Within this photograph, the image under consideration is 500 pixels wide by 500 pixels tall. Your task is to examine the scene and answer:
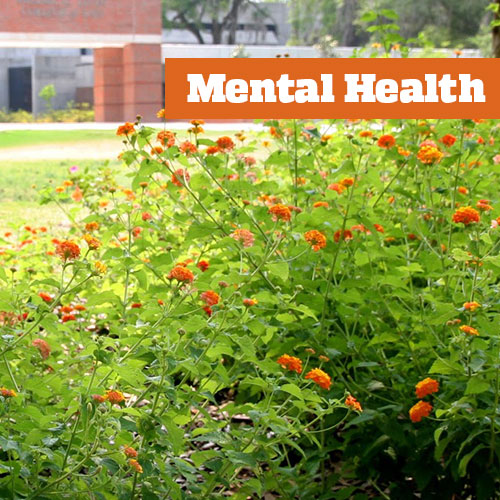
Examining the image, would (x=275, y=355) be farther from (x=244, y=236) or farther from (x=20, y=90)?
(x=20, y=90)

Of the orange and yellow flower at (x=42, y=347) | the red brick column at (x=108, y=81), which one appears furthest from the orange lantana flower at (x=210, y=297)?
the red brick column at (x=108, y=81)

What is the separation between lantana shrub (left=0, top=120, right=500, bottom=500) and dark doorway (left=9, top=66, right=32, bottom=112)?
41.0ft

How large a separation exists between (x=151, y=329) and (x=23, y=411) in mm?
198

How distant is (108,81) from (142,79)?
0.55m

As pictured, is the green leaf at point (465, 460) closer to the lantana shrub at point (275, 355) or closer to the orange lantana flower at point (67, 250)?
the lantana shrub at point (275, 355)

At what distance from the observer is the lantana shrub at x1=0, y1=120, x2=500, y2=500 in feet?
3.47

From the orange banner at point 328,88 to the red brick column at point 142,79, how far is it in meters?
8.77

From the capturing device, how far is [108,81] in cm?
1195

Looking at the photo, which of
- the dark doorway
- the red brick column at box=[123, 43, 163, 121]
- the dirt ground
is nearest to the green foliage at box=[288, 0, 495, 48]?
the red brick column at box=[123, 43, 163, 121]

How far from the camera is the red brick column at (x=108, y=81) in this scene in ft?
39.2

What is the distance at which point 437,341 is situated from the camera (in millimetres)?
1379

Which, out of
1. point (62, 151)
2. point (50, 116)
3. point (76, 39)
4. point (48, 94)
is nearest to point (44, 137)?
point (62, 151)

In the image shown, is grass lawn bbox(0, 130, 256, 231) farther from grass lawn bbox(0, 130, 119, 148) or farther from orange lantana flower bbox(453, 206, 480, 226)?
orange lantana flower bbox(453, 206, 480, 226)

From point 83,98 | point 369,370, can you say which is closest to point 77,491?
A: point 369,370
